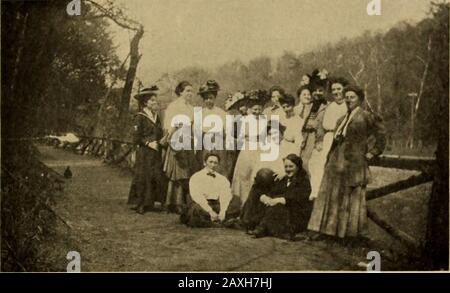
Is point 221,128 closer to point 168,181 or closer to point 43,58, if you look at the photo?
point 168,181

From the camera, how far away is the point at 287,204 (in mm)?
5133

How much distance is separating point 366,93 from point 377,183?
2.54 ft

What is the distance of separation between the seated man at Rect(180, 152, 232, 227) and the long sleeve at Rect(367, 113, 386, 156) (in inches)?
50.5

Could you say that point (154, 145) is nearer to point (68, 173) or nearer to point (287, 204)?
point (68, 173)

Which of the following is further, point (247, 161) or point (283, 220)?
point (247, 161)

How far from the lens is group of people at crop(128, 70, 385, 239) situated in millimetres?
5062

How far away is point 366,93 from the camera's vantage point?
16.7 ft

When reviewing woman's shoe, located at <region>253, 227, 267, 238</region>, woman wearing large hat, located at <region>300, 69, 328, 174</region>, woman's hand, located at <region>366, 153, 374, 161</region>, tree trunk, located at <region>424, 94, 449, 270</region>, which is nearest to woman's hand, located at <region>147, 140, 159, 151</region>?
woman's shoe, located at <region>253, 227, 267, 238</region>

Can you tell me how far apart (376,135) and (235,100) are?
125cm

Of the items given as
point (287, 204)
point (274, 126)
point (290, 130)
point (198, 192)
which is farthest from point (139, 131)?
point (287, 204)

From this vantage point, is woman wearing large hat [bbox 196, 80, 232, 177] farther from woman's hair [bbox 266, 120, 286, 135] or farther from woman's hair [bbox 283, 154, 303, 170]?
woman's hair [bbox 283, 154, 303, 170]

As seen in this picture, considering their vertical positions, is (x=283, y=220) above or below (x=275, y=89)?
below

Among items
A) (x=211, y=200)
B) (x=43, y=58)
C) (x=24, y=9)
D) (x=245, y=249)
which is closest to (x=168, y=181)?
(x=211, y=200)

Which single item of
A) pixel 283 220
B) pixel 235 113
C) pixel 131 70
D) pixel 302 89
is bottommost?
pixel 283 220
